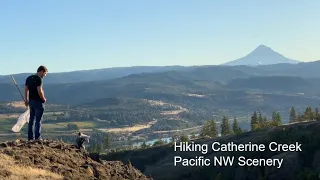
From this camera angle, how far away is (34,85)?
21703 millimetres

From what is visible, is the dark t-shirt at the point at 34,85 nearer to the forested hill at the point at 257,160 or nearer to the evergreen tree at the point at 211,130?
the forested hill at the point at 257,160

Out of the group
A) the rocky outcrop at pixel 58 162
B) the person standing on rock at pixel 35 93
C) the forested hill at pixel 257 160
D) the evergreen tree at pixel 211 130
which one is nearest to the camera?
the rocky outcrop at pixel 58 162

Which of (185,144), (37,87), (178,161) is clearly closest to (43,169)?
(37,87)

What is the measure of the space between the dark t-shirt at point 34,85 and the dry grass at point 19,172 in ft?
13.1

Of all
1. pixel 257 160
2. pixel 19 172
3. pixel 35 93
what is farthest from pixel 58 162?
pixel 257 160

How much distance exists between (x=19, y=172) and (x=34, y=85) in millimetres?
5936

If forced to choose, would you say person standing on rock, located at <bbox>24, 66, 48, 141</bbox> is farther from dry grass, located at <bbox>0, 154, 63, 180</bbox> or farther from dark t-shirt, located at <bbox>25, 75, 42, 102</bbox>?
dry grass, located at <bbox>0, 154, 63, 180</bbox>

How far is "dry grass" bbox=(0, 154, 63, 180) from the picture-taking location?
653 inches

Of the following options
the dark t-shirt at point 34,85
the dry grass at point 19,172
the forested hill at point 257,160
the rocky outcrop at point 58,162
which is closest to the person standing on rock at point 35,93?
the dark t-shirt at point 34,85

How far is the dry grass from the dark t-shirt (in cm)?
398

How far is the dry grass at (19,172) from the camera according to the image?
16.6 m

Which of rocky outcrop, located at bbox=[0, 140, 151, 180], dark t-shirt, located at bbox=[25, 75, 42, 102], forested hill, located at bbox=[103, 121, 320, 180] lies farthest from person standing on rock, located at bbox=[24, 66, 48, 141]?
forested hill, located at bbox=[103, 121, 320, 180]

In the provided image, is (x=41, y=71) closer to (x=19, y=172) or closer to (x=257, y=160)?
(x=19, y=172)

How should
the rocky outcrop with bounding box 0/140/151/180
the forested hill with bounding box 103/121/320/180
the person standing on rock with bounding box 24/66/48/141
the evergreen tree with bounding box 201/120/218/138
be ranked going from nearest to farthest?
the rocky outcrop with bounding box 0/140/151/180
the person standing on rock with bounding box 24/66/48/141
the forested hill with bounding box 103/121/320/180
the evergreen tree with bounding box 201/120/218/138
